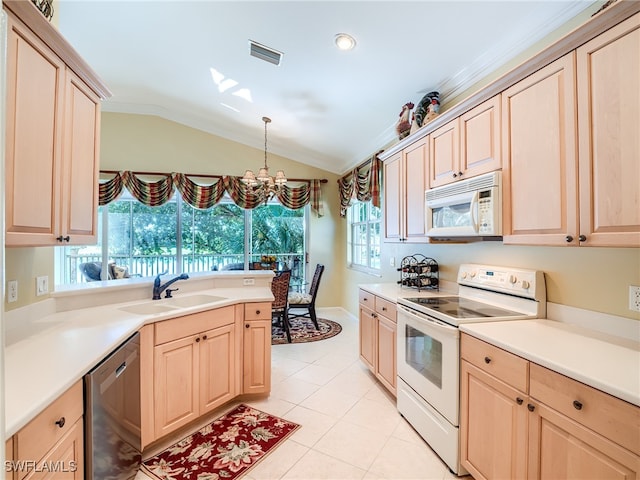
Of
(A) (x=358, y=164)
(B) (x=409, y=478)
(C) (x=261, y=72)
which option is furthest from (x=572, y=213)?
(A) (x=358, y=164)

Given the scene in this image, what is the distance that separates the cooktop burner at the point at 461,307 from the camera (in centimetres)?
184

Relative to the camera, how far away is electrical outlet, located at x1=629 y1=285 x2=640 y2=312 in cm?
139

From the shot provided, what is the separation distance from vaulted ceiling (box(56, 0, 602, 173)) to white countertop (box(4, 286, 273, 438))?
7.37 feet

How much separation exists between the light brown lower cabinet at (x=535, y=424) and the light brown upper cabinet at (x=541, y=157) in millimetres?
646

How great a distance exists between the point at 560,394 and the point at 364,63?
256 cm

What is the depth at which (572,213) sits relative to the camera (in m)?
1.37

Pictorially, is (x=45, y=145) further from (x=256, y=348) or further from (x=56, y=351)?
(x=256, y=348)

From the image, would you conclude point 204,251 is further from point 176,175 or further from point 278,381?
point 278,381

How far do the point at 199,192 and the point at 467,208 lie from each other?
14.4 feet

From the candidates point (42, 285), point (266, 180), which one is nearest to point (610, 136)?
point (42, 285)

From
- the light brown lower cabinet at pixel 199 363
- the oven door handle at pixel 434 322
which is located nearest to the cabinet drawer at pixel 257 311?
the light brown lower cabinet at pixel 199 363

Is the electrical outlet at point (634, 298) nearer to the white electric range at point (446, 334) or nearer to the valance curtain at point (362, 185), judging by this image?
the white electric range at point (446, 334)

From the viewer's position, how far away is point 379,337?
2.74 m

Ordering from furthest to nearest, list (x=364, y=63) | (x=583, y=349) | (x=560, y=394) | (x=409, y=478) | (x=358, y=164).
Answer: (x=358, y=164) → (x=364, y=63) → (x=409, y=478) → (x=583, y=349) → (x=560, y=394)
